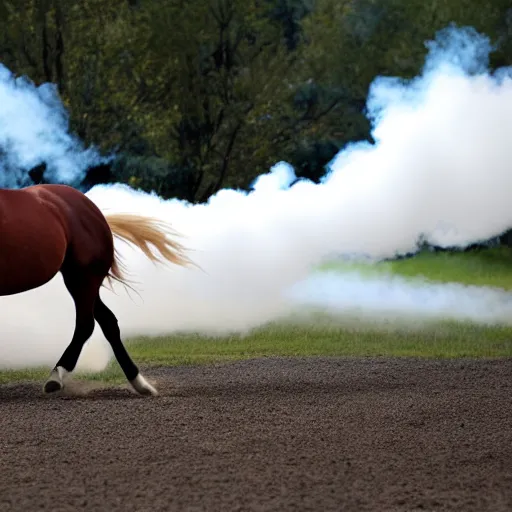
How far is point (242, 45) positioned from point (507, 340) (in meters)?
18.0

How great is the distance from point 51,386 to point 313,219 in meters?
5.41

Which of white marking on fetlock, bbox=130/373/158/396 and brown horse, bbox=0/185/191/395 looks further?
white marking on fetlock, bbox=130/373/158/396

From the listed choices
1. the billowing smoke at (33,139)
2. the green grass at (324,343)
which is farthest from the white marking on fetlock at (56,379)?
the billowing smoke at (33,139)

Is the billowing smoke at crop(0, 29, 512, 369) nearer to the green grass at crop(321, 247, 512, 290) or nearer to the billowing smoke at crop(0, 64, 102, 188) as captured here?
the billowing smoke at crop(0, 64, 102, 188)

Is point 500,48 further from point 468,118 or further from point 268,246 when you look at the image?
point 268,246

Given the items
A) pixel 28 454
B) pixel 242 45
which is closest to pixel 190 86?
pixel 242 45

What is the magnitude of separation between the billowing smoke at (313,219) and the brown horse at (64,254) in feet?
7.54

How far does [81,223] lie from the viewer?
36.0 feet

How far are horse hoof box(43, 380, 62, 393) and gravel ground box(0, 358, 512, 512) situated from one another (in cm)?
9

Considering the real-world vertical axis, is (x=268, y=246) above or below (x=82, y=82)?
below

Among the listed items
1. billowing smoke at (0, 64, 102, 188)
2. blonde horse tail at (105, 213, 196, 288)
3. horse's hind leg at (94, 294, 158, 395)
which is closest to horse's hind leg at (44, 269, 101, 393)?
horse's hind leg at (94, 294, 158, 395)

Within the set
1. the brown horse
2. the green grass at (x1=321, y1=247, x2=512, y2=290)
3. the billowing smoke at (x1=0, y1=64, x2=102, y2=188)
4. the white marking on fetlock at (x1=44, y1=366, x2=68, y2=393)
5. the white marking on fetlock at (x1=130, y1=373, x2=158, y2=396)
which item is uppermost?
the billowing smoke at (x1=0, y1=64, x2=102, y2=188)

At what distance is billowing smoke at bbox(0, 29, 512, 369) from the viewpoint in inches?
585

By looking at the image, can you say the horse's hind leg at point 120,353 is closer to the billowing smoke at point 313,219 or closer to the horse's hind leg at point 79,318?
the horse's hind leg at point 79,318
